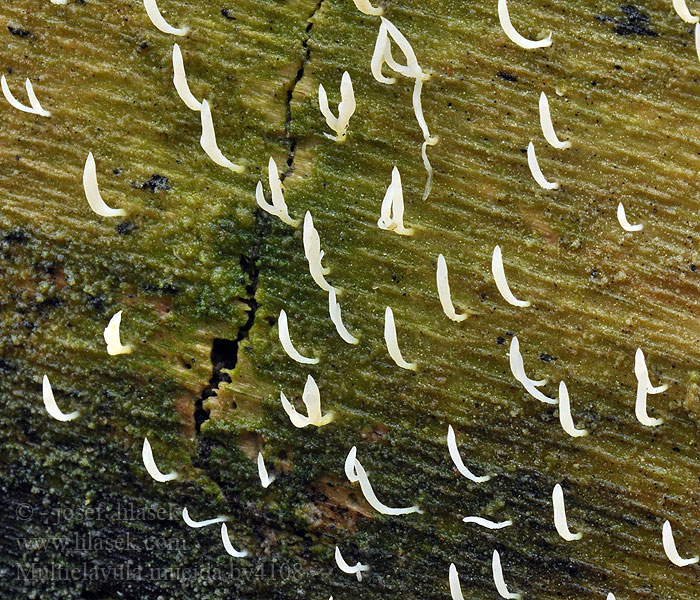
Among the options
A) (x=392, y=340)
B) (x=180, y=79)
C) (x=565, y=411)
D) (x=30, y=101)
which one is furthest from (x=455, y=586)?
(x=30, y=101)

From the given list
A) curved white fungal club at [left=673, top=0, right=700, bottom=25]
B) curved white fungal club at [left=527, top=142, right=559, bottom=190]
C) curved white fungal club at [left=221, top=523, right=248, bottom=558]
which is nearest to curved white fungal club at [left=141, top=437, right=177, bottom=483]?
curved white fungal club at [left=221, top=523, right=248, bottom=558]

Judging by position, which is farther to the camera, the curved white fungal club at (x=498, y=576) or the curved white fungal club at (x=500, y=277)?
the curved white fungal club at (x=498, y=576)

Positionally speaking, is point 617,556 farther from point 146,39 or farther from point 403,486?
point 146,39

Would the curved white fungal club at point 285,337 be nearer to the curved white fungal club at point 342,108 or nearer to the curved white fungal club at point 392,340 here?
the curved white fungal club at point 392,340

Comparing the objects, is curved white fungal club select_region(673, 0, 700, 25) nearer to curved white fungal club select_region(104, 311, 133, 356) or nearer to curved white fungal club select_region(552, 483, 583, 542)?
curved white fungal club select_region(552, 483, 583, 542)

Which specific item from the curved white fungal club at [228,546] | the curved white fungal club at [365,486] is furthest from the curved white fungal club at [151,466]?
the curved white fungal club at [365,486]

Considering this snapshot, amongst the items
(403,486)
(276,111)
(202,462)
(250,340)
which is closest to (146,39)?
(276,111)
